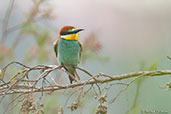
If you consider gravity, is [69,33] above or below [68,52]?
above

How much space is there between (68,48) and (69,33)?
3.7 inches

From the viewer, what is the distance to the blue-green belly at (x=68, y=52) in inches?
80.7

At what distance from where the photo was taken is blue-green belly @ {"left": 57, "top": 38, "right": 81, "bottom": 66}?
205 cm

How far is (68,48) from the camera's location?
6.88ft

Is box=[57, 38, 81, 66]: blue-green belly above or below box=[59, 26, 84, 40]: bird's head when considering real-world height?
below

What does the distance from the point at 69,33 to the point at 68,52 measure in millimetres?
120

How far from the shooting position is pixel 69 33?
2100 millimetres

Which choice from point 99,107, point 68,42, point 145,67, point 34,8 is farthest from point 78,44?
point 99,107

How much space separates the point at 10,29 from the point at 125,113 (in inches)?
53.3

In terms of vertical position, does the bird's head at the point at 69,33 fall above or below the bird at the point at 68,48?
above

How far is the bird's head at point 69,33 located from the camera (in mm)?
2079

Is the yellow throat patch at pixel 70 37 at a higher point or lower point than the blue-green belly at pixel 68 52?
higher

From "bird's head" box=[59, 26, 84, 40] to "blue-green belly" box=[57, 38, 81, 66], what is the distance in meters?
0.03

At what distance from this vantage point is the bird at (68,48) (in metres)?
2.05
